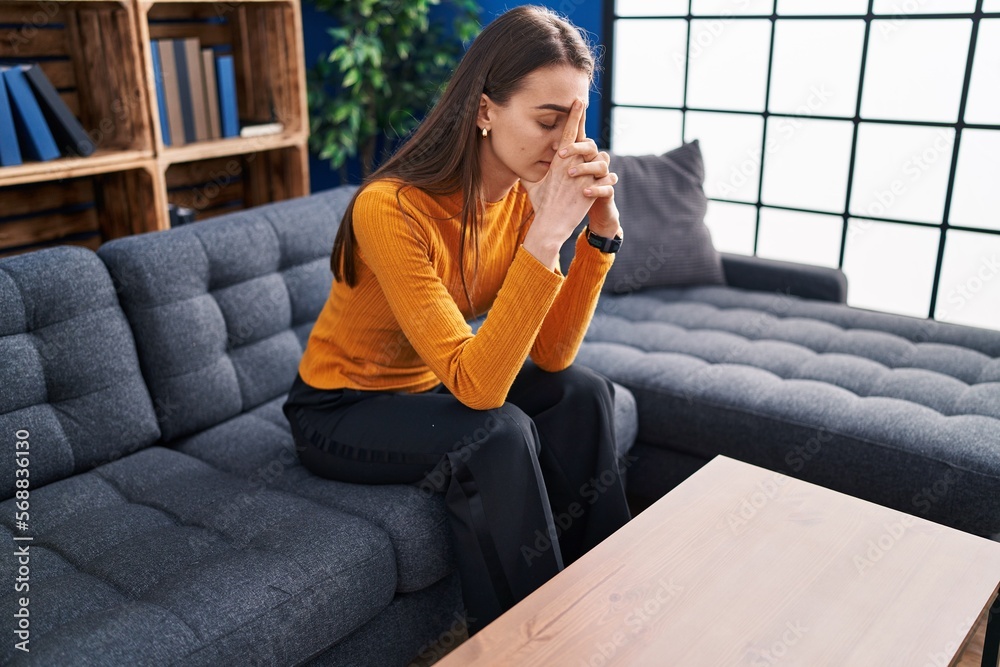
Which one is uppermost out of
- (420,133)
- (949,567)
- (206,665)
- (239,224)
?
(420,133)

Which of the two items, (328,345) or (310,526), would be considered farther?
(328,345)

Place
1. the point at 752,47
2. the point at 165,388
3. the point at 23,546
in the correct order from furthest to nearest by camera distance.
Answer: the point at 752,47, the point at 165,388, the point at 23,546

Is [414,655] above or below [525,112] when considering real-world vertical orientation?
below

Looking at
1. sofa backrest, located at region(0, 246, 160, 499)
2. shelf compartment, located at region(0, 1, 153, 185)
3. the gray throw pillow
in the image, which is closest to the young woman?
sofa backrest, located at region(0, 246, 160, 499)

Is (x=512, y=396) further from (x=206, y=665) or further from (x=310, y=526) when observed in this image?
(x=206, y=665)

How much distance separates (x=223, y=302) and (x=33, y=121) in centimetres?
77

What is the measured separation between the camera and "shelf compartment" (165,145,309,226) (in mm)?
2971

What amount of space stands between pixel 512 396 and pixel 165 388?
2.42 feet

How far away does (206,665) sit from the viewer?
1218 millimetres

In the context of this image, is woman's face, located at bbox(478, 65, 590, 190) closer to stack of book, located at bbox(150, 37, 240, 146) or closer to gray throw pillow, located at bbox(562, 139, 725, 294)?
gray throw pillow, located at bbox(562, 139, 725, 294)

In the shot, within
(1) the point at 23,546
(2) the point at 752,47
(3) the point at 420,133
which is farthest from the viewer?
(2) the point at 752,47

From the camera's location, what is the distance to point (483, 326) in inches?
57.4

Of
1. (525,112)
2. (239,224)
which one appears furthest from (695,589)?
(239,224)

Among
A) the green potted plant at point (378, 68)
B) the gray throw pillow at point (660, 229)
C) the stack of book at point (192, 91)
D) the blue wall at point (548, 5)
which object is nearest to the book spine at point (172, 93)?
the stack of book at point (192, 91)
